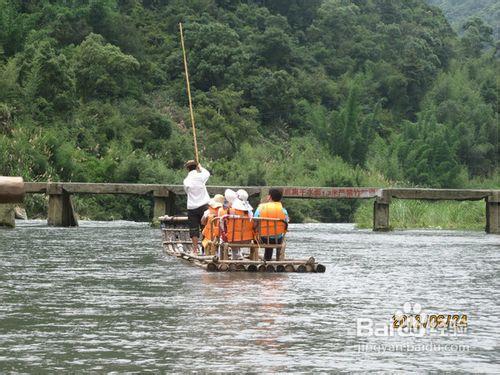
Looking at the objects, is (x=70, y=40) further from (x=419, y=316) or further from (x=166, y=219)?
(x=419, y=316)

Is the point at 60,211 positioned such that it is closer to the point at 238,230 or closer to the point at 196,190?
the point at 196,190

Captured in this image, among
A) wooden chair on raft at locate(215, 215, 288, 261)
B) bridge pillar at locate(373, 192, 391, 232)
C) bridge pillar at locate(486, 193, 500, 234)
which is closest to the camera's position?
wooden chair on raft at locate(215, 215, 288, 261)

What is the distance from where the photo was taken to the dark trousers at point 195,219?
72.4 ft

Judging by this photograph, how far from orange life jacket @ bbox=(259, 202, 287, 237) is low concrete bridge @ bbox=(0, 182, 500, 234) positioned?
14.4 meters

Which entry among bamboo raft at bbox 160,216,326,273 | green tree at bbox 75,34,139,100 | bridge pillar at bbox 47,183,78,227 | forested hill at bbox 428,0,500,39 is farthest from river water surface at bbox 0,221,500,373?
forested hill at bbox 428,0,500,39

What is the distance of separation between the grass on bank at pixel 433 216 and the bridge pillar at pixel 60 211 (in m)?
10.5

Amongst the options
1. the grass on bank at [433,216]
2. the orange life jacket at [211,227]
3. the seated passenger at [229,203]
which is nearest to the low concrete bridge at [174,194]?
the grass on bank at [433,216]

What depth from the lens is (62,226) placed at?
115 feet

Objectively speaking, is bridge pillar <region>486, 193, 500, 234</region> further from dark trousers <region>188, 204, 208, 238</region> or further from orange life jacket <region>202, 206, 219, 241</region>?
orange life jacket <region>202, 206, 219, 241</region>

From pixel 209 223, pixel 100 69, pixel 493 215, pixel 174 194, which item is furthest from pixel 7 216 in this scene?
pixel 100 69

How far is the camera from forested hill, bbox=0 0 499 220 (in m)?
56.6

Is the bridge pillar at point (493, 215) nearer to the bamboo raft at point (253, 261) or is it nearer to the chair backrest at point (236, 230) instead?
the bamboo raft at point (253, 261)

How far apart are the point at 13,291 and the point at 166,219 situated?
8.49m

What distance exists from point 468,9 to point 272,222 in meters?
152
